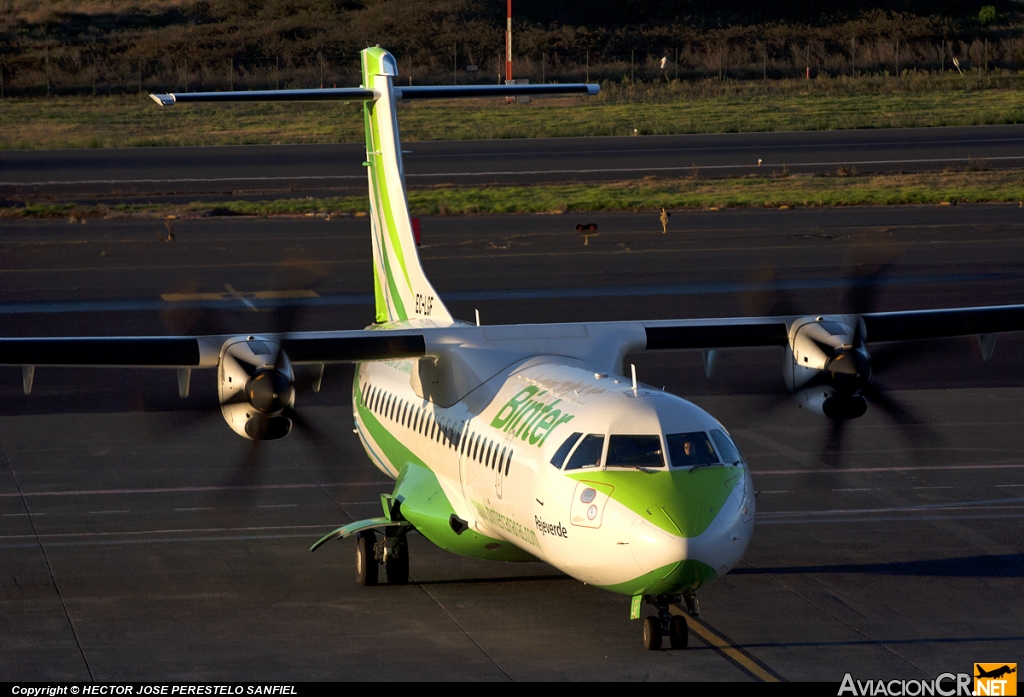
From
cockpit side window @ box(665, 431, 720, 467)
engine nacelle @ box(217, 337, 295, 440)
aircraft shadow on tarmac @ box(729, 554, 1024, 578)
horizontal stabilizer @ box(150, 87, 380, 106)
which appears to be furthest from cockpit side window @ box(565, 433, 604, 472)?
horizontal stabilizer @ box(150, 87, 380, 106)

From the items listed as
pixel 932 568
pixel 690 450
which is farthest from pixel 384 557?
pixel 932 568

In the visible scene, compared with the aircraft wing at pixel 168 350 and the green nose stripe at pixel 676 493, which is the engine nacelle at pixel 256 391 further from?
the green nose stripe at pixel 676 493

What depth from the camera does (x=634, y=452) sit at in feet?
43.1

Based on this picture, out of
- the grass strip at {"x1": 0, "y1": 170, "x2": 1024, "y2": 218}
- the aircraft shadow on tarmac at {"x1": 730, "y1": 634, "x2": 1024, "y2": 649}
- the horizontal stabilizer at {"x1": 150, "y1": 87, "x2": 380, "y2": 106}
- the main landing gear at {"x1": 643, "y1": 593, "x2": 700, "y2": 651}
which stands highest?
the horizontal stabilizer at {"x1": 150, "y1": 87, "x2": 380, "y2": 106}

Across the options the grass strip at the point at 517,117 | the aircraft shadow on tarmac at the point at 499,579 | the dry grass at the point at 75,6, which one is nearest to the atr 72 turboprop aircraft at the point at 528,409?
the aircraft shadow on tarmac at the point at 499,579

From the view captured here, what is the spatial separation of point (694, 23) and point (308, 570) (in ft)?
326

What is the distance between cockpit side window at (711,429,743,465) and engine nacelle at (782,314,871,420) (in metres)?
3.38

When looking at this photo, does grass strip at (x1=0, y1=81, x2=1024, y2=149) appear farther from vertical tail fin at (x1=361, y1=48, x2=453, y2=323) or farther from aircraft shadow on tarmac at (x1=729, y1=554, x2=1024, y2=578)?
aircraft shadow on tarmac at (x1=729, y1=554, x2=1024, y2=578)

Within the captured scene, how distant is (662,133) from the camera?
7412 cm

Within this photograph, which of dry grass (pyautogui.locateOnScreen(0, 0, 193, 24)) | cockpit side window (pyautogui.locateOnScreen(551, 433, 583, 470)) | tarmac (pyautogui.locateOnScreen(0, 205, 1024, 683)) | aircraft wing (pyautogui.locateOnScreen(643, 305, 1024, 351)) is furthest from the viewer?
dry grass (pyautogui.locateOnScreen(0, 0, 193, 24))

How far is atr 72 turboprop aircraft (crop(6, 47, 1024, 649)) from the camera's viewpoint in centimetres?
1284

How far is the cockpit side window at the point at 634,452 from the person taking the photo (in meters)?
13.0

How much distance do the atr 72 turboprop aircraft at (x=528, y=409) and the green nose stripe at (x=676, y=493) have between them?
2 cm

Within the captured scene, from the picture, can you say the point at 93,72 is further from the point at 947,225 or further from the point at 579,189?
the point at 947,225
